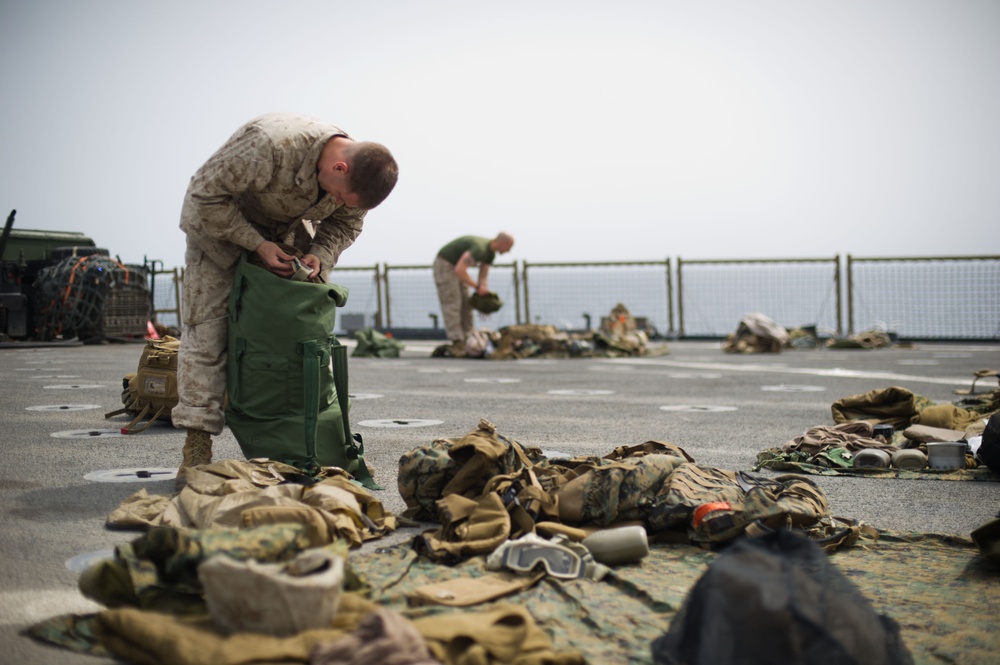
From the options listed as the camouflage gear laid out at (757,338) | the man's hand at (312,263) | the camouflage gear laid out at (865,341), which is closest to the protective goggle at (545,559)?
the man's hand at (312,263)

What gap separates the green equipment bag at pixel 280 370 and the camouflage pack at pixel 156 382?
174 cm

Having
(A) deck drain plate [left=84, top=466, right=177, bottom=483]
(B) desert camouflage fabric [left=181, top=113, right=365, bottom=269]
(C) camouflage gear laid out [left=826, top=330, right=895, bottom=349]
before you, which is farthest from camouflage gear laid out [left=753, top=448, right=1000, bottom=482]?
(C) camouflage gear laid out [left=826, top=330, right=895, bottom=349]

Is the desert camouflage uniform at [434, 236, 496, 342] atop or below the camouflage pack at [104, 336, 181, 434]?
atop

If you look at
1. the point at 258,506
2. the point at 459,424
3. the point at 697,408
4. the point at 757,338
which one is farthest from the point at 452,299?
the point at 258,506

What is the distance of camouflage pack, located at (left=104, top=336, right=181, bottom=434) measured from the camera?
5969 mm

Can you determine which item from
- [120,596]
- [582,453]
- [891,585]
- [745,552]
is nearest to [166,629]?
[120,596]

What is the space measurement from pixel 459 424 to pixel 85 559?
12.2 ft

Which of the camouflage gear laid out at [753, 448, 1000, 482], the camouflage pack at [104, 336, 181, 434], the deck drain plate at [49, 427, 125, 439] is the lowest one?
the camouflage gear laid out at [753, 448, 1000, 482]

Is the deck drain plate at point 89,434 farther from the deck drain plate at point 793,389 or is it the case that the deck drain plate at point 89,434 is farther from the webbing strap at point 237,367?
the deck drain plate at point 793,389

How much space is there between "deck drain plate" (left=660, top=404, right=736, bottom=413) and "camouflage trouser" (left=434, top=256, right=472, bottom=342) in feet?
25.7

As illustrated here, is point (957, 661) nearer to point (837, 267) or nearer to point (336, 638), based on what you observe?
point (336, 638)

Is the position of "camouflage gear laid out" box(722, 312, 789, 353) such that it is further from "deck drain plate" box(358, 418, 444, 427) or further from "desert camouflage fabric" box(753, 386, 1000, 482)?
"deck drain plate" box(358, 418, 444, 427)

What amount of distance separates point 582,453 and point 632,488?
1829 millimetres

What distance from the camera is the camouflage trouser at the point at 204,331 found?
4461mm
